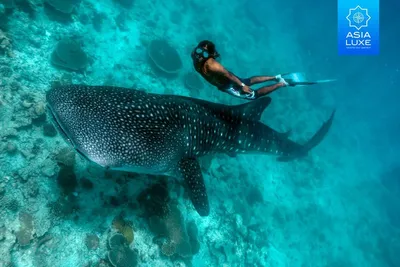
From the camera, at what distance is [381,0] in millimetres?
46375

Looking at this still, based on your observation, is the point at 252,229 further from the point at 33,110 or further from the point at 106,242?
the point at 33,110

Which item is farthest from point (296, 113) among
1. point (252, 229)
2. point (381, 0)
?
point (381, 0)

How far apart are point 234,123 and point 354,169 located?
22.4m

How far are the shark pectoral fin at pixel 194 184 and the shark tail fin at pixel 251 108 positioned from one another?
2.12 metres

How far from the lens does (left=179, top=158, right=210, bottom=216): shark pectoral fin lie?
6059 mm

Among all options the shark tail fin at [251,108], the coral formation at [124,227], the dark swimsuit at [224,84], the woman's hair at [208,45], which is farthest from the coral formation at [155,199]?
the woman's hair at [208,45]

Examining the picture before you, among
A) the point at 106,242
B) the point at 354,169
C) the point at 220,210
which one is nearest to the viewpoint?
the point at 106,242

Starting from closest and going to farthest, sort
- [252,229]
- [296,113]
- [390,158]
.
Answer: [252,229] → [296,113] → [390,158]

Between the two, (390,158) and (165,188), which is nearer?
(165,188)

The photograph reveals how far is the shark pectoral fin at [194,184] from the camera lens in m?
6.06

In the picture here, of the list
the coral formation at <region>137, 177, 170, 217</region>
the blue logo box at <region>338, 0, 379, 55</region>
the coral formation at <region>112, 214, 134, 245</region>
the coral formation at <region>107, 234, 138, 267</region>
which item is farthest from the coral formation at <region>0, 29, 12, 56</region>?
the blue logo box at <region>338, 0, 379, 55</region>

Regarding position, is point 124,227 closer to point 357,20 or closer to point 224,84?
point 224,84

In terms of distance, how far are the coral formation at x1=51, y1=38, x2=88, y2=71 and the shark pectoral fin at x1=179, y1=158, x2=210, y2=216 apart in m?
6.42

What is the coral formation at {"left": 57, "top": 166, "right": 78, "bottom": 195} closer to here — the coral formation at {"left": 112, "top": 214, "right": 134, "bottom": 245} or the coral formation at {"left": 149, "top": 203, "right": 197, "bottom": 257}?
the coral formation at {"left": 112, "top": 214, "right": 134, "bottom": 245}
